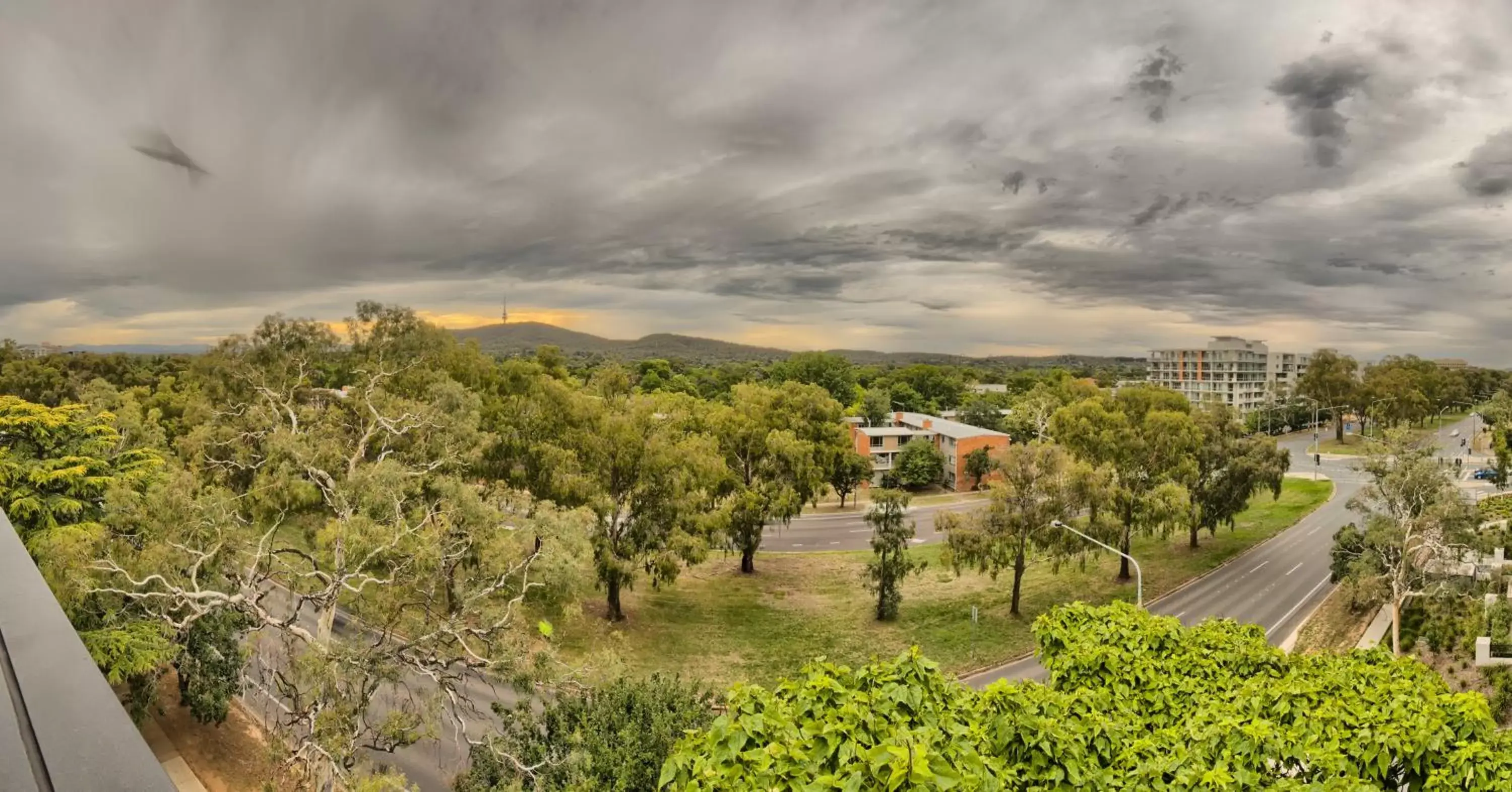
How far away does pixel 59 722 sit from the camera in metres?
1.28

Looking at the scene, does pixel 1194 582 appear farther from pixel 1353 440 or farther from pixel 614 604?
pixel 1353 440

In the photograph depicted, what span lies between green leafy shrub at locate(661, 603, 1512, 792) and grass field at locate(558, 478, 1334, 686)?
31.8 ft

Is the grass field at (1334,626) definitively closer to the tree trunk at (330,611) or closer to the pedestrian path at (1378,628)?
the pedestrian path at (1378,628)

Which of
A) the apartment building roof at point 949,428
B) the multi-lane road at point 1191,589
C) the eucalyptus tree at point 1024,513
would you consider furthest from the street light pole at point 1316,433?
the eucalyptus tree at point 1024,513

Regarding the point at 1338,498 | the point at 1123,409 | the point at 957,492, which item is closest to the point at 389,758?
the point at 1123,409

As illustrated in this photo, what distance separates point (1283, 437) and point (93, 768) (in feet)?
307

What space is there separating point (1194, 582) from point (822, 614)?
15.6m

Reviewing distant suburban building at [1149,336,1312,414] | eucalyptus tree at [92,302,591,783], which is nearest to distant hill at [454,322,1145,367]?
eucalyptus tree at [92,302,591,783]

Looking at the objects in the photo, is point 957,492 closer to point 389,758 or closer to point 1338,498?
point 1338,498

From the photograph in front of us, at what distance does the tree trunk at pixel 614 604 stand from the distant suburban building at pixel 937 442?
26.5 meters

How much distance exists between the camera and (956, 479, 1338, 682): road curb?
20953 mm

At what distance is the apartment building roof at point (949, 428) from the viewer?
5094 centimetres

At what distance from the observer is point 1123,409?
2995 cm

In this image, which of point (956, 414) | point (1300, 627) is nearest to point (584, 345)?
point (956, 414)
